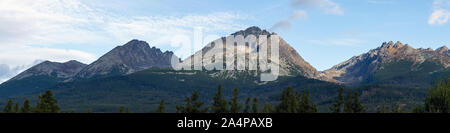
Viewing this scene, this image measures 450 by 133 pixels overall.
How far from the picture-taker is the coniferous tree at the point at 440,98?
211ft

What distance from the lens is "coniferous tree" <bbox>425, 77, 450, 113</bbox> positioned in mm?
64188

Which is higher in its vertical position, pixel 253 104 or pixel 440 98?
pixel 440 98

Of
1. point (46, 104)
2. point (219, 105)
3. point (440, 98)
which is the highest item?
point (440, 98)

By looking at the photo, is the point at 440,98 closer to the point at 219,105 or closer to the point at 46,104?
the point at 219,105

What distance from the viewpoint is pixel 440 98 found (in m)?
66.2

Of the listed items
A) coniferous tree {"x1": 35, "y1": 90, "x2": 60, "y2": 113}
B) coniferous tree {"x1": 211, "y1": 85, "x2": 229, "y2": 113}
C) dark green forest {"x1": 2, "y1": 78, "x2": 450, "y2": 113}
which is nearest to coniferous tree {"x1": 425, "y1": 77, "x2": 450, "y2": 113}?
dark green forest {"x1": 2, "y1": 78, "x2": 450, "y2": 113}

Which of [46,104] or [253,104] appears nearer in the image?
[46,104]

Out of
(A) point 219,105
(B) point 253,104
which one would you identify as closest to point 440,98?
(B) point 253,104

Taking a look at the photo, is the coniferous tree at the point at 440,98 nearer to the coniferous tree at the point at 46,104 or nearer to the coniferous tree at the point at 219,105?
the coniferous tree at the point at 219,105

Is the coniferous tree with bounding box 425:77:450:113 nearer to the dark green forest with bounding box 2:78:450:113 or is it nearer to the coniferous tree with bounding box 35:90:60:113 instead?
the dark green forest with bounding box 2:78:450:113

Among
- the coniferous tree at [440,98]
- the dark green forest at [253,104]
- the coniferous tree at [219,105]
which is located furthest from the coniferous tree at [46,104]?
the coniferous tree at [440,98]

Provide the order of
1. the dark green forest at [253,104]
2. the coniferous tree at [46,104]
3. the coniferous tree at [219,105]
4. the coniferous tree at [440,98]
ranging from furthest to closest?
the coniferous tree at [46,104]
the coniferous tree at [219,105]
the dark green forest at [253,104]
the coniferous tree at [440,98]
